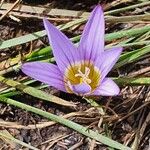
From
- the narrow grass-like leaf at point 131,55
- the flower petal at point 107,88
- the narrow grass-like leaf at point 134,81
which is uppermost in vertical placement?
the narrow grass-like leaf at point 131,55

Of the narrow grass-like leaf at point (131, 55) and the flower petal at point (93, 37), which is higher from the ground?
the flower petal at point (93, 37)

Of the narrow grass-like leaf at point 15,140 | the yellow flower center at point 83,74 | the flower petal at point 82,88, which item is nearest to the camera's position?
the flower petal at point 82,88

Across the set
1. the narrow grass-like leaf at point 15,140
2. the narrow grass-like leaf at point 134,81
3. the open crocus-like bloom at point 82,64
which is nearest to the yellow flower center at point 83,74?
the open crocus-like bloom at point 82,64

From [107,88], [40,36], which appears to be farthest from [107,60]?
[40,36]

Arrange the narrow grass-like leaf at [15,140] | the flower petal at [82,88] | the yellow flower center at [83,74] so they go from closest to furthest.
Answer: the flower petal at [82,88], the yellow flower center at [83,74], the narrow grass-like leaf at [15,140]

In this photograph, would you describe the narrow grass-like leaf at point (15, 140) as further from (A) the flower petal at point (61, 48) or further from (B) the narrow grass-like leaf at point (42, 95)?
(A) the flower petal at point (61, 48)

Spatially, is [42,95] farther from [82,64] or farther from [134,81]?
[134,81]
